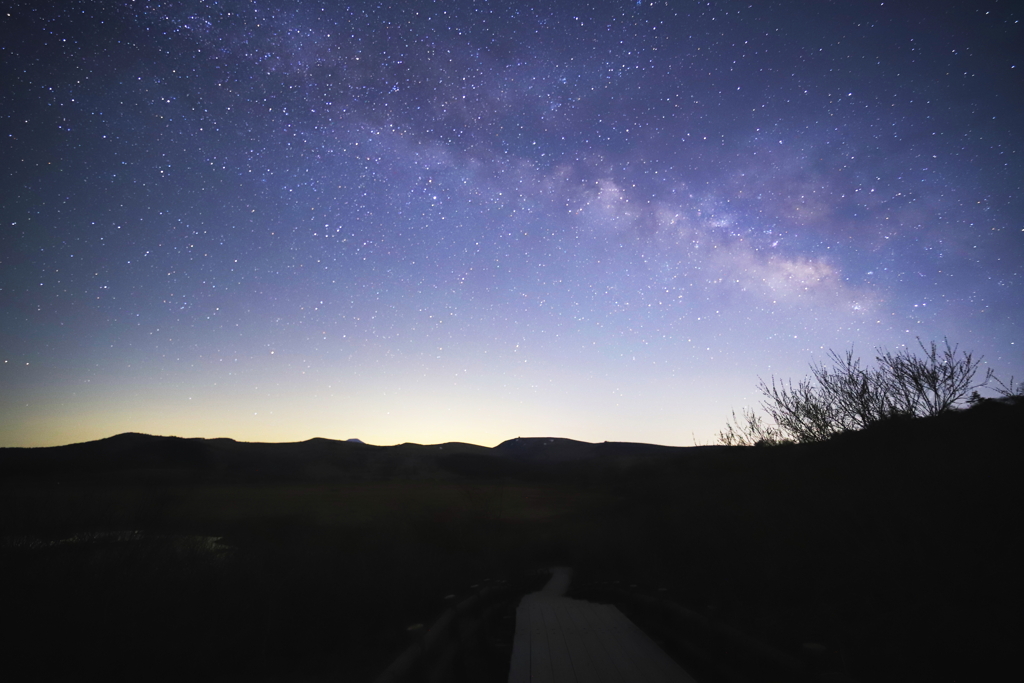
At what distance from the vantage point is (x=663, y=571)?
14305 millimetres

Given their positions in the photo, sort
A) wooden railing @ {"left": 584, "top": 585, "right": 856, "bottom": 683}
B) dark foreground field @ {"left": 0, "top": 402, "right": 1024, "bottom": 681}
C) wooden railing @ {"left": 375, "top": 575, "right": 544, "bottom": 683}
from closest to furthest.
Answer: wooden railing @ {"left": 584, "top": 585, "right": 856, "bottom": 683} < wooden railing @ {"left": 375, "top": 575, "right": 544, "bottom": 683} < dark foreground field @ {"left": 0, "top": 402, "right": 1024, "bottom": 681}

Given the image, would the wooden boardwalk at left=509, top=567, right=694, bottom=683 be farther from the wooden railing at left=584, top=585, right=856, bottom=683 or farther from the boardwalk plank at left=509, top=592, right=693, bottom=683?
the wooden railing at left=584, top=585, right=856, bottom=683

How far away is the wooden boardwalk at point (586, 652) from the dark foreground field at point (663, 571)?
95 centimetres

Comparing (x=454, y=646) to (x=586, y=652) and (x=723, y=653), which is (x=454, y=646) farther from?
(x=723, y=653)

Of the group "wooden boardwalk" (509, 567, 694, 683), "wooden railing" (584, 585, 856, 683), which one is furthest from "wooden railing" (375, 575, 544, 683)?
"wooden railing" (584, 585, 856, 683)

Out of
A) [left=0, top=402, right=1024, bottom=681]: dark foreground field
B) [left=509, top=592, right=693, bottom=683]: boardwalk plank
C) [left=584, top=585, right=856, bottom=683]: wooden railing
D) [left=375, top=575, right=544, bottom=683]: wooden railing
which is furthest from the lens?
[left=0, top=402, right=1024, bottom=681]: dark foreground field

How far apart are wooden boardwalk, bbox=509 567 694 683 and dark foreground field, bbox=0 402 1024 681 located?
951 mm

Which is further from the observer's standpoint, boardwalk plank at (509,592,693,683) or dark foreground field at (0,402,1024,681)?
dark foreground field at (0,402,1024,681)

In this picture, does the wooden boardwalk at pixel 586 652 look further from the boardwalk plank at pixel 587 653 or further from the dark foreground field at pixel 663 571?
the dark foreground field at pixel 663 571

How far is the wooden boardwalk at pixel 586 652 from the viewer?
18.9 feet

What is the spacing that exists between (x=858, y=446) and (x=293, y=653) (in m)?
16.5

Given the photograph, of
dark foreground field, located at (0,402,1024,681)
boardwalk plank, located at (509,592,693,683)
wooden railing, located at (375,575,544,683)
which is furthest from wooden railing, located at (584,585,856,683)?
wooden railing, located at (375,575,544,683)

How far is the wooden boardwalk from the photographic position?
5.75 m

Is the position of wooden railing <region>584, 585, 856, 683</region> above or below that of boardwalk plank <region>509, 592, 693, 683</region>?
above
